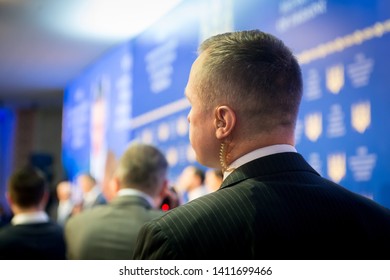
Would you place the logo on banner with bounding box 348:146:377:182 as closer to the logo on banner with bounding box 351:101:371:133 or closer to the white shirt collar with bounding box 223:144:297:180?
the logo on banner with bounding box 351:101:371:133

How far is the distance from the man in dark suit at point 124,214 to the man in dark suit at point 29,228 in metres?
0.13

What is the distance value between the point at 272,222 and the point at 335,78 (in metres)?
1.95

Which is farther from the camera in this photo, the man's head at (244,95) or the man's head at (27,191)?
the man's head at (27,191)

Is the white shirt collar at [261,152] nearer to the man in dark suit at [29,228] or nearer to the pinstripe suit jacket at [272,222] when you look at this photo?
the pinstripe suit jacket at [272,222]

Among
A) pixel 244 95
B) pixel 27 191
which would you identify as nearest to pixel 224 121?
pixel 244 95

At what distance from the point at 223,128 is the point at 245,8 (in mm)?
2713

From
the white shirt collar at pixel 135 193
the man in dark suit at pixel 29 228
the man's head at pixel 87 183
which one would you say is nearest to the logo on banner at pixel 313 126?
the white shirt collar at pixel 135 193

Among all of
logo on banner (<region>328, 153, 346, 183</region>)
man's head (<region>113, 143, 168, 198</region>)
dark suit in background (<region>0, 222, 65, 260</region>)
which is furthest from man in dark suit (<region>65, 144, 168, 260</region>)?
logo on banner (<region>328, 153, 346, 183</region>)

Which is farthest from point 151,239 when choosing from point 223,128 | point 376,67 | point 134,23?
point 134,23

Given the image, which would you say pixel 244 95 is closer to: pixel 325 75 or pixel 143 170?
pixel 143 170

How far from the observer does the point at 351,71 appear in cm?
249

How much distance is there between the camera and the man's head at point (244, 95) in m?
0.88

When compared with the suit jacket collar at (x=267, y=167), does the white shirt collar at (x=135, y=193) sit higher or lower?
higher

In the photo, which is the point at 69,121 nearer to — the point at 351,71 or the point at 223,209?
the point at 351,71
